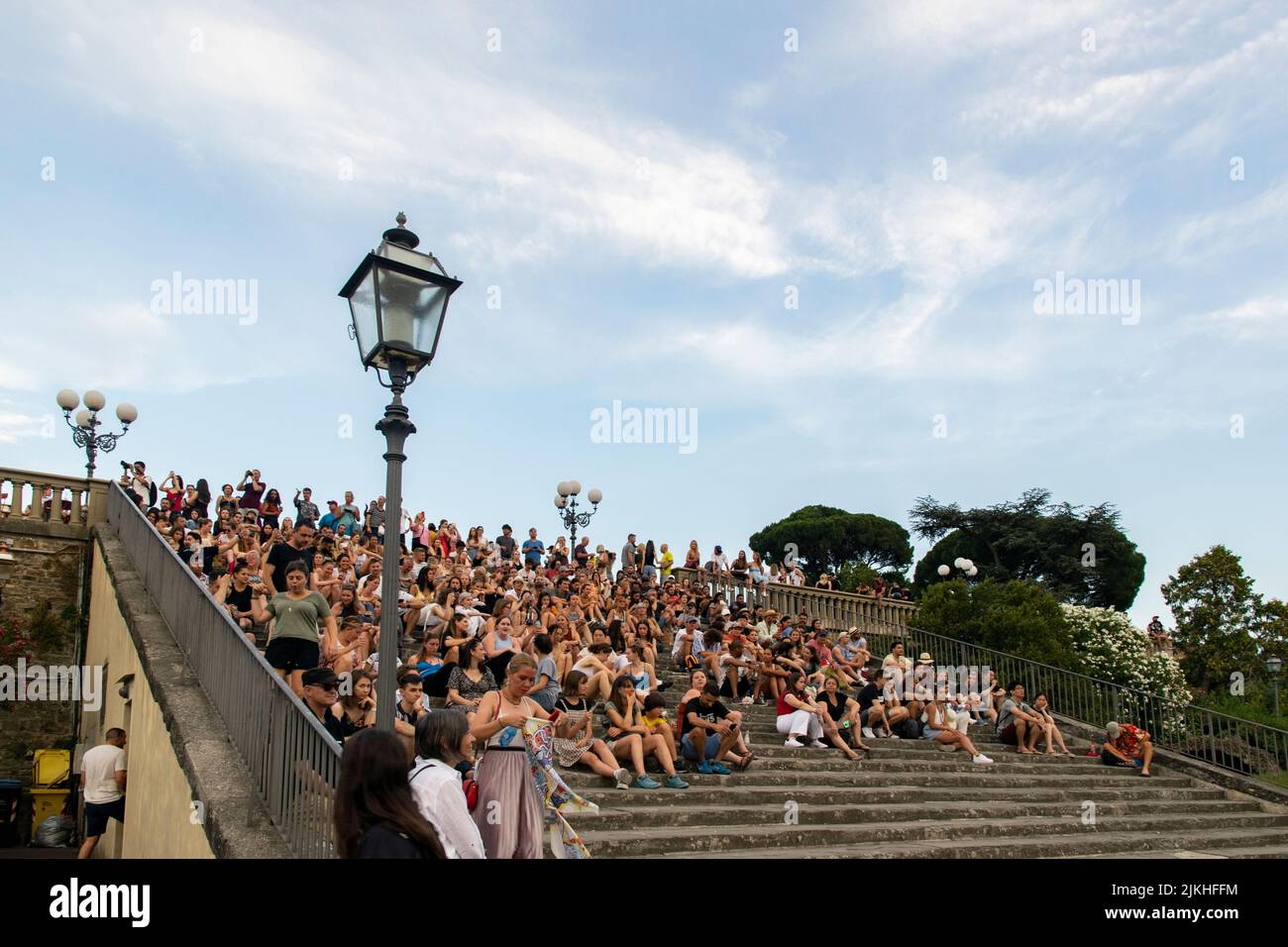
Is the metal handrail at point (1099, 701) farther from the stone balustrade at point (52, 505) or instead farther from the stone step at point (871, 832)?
the stone balustrade at point (52, 505)

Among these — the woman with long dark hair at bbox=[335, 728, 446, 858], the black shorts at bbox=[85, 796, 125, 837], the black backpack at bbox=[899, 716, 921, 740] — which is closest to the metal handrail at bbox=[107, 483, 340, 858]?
the woman with long dark hair at bbox=[335, 728, 446, 858]

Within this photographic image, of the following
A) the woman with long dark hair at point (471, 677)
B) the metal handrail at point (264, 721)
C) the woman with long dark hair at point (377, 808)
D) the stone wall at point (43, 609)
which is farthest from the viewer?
the stone wall at point (43, 609)

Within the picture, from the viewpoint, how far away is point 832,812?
400 inches

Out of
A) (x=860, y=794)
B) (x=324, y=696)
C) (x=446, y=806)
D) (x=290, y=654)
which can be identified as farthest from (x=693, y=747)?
(x=446, y=806)

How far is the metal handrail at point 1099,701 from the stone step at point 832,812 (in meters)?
3.41

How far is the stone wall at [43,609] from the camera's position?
1592 cm

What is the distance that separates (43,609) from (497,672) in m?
10.5

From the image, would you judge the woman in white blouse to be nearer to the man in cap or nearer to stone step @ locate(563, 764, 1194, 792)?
the man in cap

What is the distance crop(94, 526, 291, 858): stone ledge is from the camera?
5.86 m

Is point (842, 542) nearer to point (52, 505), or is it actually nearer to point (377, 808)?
point (52, 505)

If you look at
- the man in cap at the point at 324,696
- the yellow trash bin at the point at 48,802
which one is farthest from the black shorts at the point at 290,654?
the yellow trash bin at the point at 48,802
